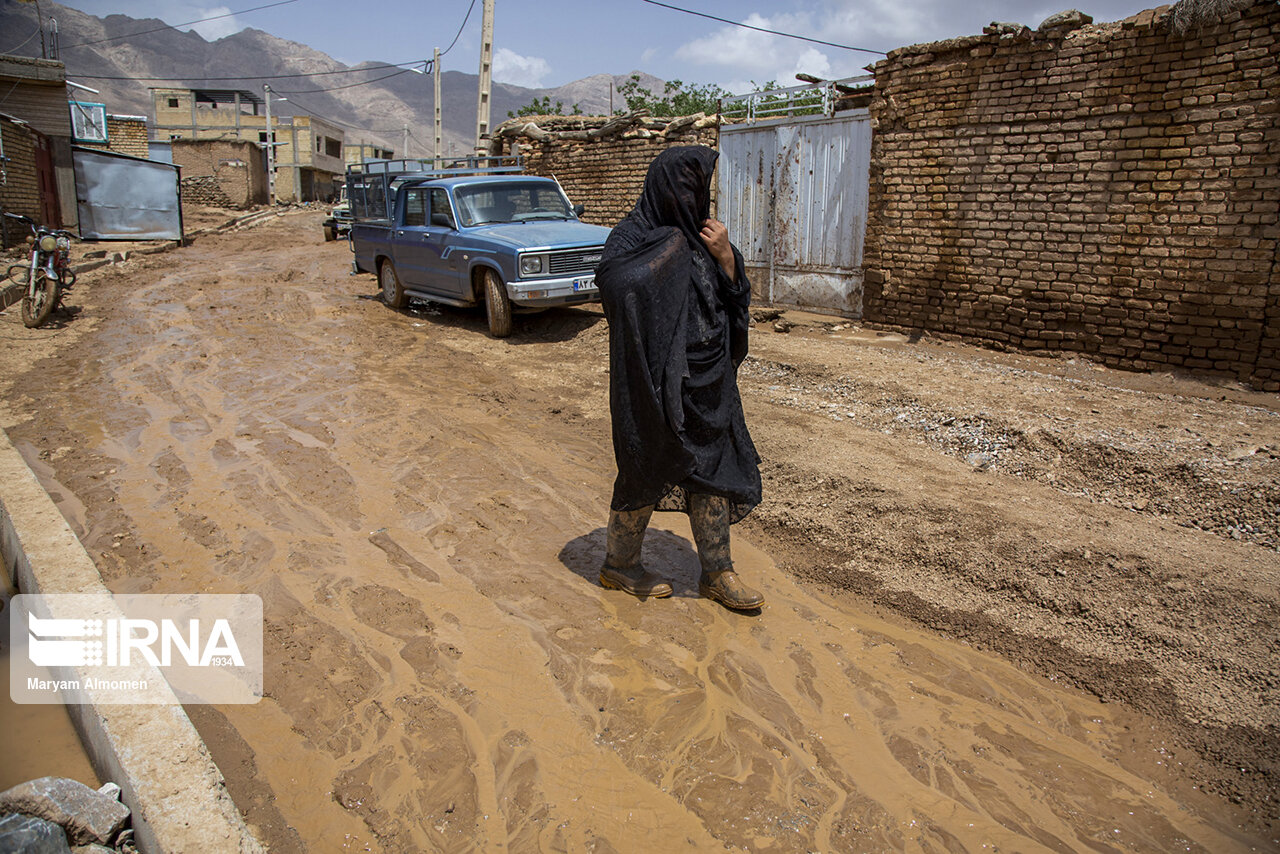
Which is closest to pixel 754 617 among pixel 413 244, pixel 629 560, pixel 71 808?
pixel 629 560

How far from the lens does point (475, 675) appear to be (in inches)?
115

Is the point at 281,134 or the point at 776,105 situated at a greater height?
the point at 281,134

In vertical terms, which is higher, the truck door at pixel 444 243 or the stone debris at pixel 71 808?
the truck door at pixel 444 243

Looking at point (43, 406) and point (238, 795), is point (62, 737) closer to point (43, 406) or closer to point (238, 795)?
point (238, 795)

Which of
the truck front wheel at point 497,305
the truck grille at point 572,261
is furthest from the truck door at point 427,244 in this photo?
the truck grille at point 572,261

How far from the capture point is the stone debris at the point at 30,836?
1.97m

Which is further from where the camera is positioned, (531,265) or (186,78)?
(186,78)

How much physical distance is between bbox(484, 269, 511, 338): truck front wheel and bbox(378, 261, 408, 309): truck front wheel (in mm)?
2349

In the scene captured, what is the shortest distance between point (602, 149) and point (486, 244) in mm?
5228

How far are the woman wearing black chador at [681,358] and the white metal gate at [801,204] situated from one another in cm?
711

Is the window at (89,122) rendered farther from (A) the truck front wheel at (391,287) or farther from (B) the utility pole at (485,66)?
(A) the truck front wheel at (391,287)

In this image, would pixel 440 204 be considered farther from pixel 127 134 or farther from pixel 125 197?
pixel 127 134

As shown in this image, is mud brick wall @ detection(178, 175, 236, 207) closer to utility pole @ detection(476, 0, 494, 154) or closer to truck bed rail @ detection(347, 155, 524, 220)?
truck bed rail @ detection(347, 155, 524, 220)

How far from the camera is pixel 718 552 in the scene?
338 centimetres
